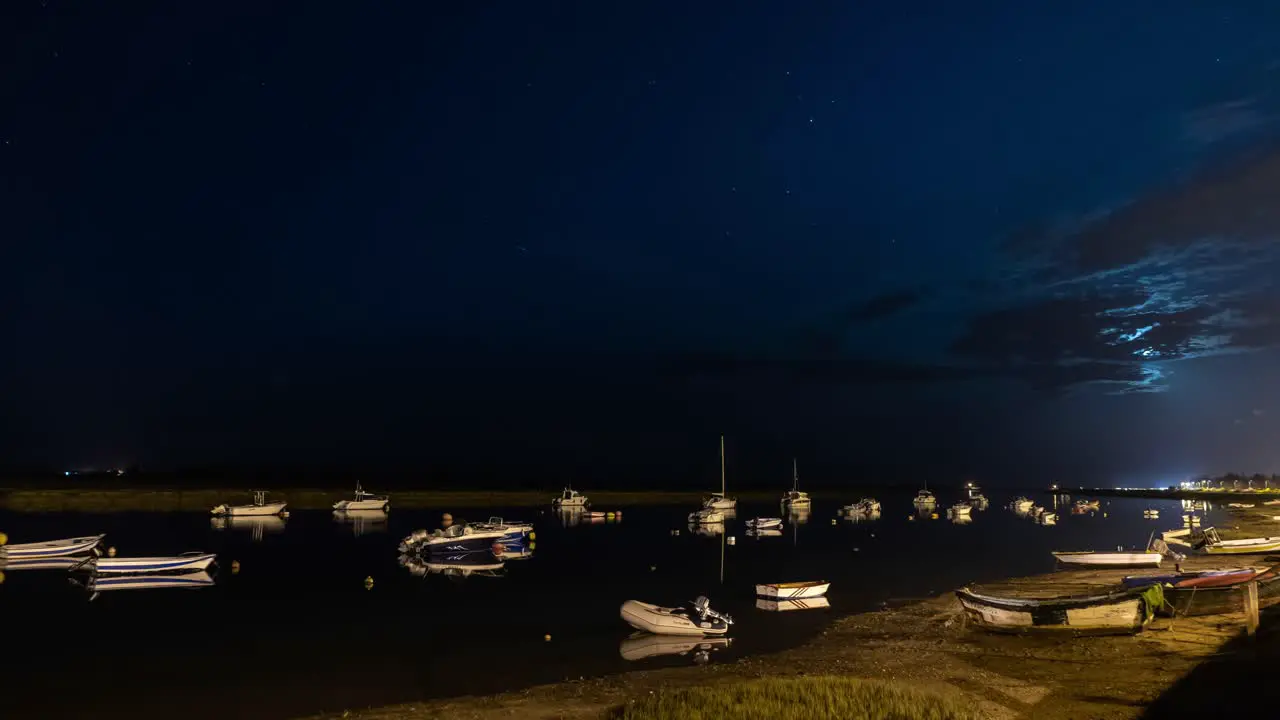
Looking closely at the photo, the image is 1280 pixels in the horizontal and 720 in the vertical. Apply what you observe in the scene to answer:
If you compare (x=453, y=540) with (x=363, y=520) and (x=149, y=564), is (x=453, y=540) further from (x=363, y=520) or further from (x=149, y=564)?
(x=363, y=520)

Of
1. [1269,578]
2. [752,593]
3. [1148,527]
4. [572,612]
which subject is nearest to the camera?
[1269,578]

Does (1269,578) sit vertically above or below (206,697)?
above

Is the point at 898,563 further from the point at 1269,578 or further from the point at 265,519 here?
the point at 265,519

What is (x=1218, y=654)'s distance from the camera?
22859mm

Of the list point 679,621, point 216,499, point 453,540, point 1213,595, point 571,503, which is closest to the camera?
point 1213,595

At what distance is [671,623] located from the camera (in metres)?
30.9

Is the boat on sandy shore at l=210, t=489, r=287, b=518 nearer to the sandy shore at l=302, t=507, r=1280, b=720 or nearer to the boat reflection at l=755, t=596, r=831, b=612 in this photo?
the boat reflection at l=755, t=596, r=831, b=612

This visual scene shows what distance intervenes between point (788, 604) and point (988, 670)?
48.6 ft

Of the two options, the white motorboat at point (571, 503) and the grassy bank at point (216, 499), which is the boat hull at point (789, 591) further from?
the grassy bank at point (216, 499)

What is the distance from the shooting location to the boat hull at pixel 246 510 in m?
99.4

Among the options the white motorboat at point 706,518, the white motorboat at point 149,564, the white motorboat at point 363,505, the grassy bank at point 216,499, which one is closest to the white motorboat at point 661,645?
the white motorboat at point 149,564

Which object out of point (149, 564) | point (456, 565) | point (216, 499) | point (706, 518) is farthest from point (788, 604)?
point (216, 499)

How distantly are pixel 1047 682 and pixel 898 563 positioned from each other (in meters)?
38.3

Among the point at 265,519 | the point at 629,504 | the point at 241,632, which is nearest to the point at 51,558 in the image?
the point at 241,632
